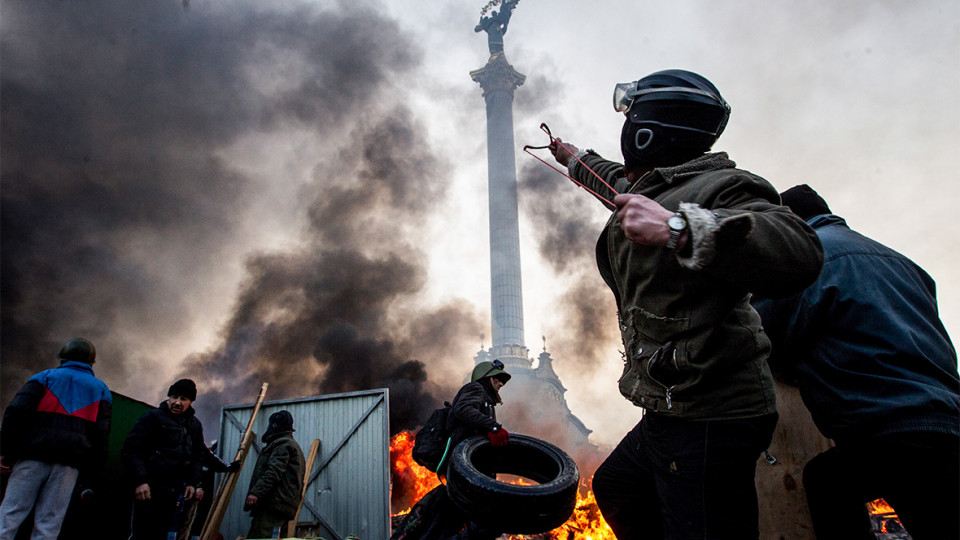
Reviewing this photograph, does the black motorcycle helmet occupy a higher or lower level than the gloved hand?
higher

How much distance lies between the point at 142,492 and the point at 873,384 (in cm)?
598

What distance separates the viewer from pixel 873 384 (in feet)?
5.51

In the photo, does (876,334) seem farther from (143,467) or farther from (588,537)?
(588,537)

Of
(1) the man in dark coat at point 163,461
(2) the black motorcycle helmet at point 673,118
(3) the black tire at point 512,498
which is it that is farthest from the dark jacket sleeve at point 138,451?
(2) the black motorcycle helmet at point 673,118

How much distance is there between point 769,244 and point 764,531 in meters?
1.94

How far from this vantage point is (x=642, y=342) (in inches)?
67.2

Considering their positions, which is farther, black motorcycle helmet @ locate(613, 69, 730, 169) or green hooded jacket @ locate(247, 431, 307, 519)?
green hooded jacket @ locate(247, 431, 307, 519)

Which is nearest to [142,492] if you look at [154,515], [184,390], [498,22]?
[154,515]

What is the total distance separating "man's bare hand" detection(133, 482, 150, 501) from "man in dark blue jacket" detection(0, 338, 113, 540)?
444mm

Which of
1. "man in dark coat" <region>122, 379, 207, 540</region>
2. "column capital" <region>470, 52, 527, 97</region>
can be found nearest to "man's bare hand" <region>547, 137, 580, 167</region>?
"man in dark coat" <region>122, 379, 207, 540</region>

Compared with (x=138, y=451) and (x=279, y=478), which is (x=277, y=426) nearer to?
(x=279, y=478)

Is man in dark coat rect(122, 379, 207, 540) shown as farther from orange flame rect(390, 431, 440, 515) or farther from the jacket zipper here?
orange flame rect(390, 431, 440, 515)

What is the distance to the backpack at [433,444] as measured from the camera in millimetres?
5344

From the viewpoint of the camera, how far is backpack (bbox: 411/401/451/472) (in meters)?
5.34
